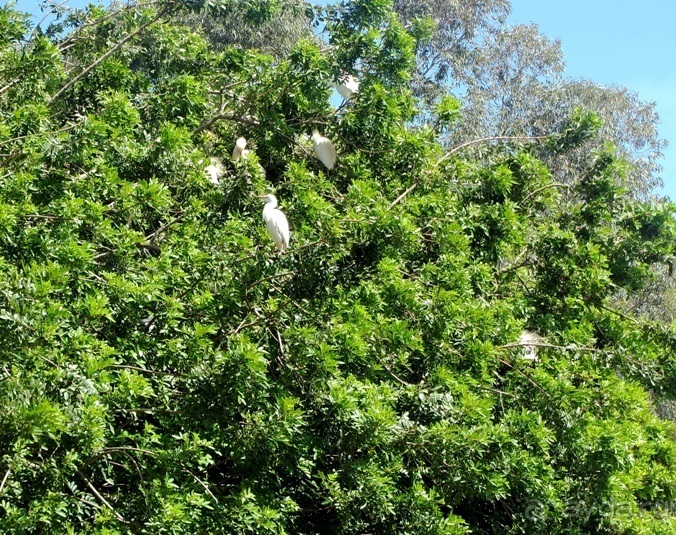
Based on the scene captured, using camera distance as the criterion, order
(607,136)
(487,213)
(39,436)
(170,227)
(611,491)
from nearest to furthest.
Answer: (39,436), (611,491), (170,227), (487,213), (607,136)

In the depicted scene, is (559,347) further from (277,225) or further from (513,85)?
(513,85)

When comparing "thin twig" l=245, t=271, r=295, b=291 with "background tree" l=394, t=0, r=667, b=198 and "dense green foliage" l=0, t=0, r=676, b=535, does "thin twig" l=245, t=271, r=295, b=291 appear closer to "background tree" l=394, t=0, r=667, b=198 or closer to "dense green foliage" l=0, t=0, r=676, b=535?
"dense green foliage" l=0, t=0, r=676, b=535

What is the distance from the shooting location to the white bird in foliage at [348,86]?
6.21m

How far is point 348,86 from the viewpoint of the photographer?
6.24 meters

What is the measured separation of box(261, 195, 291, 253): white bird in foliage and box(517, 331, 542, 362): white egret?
1.61m

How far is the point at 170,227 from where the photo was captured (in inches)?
209

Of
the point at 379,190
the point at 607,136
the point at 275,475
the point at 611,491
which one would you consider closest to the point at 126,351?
the point at 275,475

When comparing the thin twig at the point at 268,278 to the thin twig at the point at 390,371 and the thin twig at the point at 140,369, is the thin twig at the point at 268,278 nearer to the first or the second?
the thin twig at the point at 140,369

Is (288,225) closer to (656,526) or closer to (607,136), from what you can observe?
(656,526)

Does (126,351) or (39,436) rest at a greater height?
(126,351)

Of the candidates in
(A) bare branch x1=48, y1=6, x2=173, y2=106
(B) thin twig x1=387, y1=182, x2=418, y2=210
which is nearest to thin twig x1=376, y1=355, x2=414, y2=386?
(B) thin twig x1=387, y1=182, x2=418, y2=210

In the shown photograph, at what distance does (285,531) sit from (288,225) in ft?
4.97

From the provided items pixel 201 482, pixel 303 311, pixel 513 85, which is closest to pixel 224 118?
pixel 303 311

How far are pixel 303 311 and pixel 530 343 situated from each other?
5.41 ft
